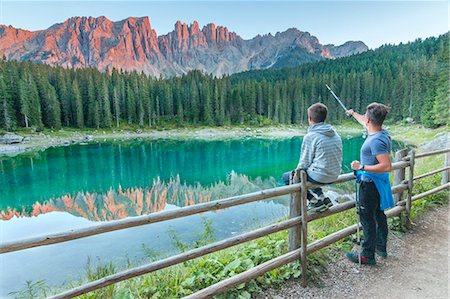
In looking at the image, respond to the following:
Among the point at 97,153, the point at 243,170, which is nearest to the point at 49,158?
the point at 97,153

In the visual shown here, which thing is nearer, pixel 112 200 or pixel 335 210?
pixel 335 210

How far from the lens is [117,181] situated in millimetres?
23531

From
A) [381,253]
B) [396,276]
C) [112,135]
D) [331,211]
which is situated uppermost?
[331,211]

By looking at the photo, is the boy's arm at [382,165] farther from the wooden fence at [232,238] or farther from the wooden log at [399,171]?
the wooden log at [399,171]

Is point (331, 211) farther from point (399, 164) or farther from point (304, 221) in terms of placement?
point (399, 164)

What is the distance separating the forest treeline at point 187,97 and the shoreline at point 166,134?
2.81 meters

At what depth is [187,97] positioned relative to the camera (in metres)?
75.6

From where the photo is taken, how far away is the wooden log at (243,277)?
3404mm

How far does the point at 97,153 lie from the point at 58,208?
25.8 metres

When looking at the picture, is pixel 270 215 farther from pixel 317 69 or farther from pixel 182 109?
pixel 317 69

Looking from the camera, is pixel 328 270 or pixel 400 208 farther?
pixel 400 208

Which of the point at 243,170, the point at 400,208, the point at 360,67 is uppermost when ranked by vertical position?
the point at 360,67

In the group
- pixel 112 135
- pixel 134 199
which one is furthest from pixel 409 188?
pixel 112 135

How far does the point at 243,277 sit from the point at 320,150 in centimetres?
195
